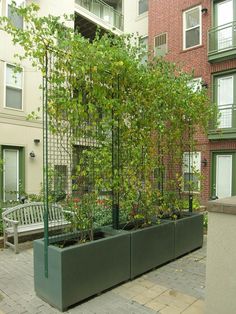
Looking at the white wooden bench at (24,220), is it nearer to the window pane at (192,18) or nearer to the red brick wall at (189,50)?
the red brick wall at (189,50)

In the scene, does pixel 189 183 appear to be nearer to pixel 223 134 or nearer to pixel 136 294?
pixel 136 294

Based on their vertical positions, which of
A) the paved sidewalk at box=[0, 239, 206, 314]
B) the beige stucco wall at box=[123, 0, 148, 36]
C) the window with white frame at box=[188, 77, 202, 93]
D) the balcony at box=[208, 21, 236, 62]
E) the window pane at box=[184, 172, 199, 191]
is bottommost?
the paved sidewalk at box=[0, 239, 206, 314]

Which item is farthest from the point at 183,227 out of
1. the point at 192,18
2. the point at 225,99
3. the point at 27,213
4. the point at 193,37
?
the point at 192,18

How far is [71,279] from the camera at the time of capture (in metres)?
3.51

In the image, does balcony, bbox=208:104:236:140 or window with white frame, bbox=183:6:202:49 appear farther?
window with white frame, bbox=183:6:202:49

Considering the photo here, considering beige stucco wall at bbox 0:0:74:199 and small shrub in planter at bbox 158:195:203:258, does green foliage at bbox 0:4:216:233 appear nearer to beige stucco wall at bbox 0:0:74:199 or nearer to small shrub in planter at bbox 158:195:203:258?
small shrub in planter at bbox 158:195:203:258

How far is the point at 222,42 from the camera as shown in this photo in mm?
11508

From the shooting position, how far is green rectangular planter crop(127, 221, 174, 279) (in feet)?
14.5

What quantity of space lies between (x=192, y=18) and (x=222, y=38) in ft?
6.18

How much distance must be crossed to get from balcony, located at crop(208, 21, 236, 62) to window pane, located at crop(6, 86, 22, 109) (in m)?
7.63

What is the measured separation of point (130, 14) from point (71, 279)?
15.4 metres

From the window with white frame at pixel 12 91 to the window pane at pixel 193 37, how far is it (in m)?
7.32

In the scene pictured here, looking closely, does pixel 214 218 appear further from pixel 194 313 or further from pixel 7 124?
pixel 7 124

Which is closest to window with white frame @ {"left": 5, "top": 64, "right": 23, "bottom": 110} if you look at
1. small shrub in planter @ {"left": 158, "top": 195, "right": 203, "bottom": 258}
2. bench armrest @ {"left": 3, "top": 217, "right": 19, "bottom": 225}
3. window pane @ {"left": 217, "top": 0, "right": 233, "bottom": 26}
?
bench armrest @ {"left": 3, "top": 217, "right": 19, "bottom": 225}
